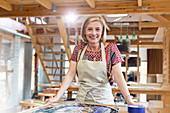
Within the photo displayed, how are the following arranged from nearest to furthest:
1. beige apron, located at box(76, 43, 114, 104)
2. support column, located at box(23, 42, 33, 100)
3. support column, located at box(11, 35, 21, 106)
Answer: beige apron, located at box(76, 43, 114, 104) < support column, located at box(11, 35, 21, 106) < support column, located at box(23, 42, 33, 100)

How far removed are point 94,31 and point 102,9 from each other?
2.16 meters

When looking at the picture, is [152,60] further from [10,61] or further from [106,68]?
[106,68]

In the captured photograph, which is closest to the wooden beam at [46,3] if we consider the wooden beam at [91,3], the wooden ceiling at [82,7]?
the wooden ceiling at [82,7]

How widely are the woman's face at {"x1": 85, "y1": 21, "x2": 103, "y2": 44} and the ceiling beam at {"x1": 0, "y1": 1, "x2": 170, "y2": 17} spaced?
2093 mm

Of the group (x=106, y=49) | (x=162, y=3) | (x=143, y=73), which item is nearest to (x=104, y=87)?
(x=106, y=49)

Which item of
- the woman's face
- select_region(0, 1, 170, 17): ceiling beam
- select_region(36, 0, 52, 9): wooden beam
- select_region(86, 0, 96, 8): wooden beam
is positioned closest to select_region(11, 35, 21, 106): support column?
select_region(0, 1, 170, 17): ceiling beam

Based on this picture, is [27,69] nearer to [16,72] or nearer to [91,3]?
[16,72]

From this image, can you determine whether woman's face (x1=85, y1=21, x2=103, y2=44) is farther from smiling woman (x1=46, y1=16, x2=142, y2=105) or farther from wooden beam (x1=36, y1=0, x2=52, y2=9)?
wooden beam (x1=36, y1=0, x2=52, y2=9)

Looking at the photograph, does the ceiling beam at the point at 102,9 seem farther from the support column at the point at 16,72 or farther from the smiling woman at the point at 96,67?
the support column at the point at 16,72

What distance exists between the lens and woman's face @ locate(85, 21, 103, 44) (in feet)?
6.45

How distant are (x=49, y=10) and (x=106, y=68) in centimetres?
261

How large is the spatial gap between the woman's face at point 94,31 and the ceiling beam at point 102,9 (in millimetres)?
2093

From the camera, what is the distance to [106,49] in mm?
2012

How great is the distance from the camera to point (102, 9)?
4.02m
